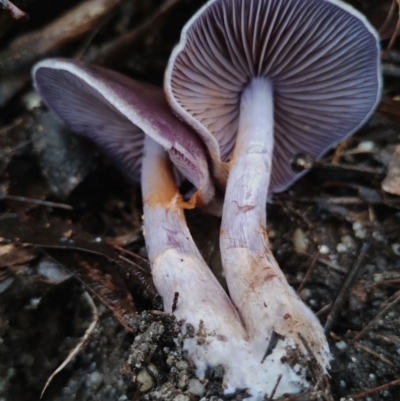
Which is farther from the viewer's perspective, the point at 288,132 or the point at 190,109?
the point at 288,132

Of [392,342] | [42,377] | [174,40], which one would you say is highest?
[174,40]

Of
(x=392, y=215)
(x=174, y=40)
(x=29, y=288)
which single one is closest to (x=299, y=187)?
(x=392, y=215)

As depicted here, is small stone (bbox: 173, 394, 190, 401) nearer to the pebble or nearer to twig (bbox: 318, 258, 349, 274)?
twig (bbox: 318, 258, 349, 274)

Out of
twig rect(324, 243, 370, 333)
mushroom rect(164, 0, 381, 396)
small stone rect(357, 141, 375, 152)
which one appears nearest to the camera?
mushroom rect(164, 0, 381, 396)

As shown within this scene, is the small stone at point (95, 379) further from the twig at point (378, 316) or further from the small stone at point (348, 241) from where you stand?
the small stone at point (348, 241)

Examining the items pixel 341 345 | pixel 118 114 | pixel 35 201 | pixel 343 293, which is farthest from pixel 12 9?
pixel 341 345

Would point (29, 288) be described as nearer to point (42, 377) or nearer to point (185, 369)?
point (42, 377)

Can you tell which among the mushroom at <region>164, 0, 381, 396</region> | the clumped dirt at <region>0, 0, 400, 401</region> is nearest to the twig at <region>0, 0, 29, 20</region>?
the clumped dirt at <region>0, 0, 400, 401</region>

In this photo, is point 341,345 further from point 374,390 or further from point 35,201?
point 35,201
